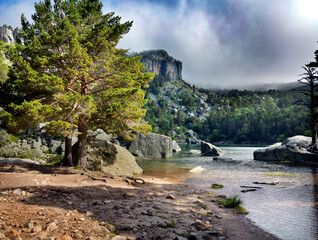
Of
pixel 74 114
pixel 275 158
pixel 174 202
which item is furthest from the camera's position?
pixel 275 158

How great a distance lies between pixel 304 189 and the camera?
487 inches

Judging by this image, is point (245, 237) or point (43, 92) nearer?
point (245, 237)

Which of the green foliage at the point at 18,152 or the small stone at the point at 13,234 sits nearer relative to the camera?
the small stone at the point at 13,234

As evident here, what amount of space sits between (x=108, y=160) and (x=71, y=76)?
22.8ft

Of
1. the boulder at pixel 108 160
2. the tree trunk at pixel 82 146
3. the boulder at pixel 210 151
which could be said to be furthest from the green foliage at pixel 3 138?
the boulder at pixel 210 151

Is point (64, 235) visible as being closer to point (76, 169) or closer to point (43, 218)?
point (43, 218)

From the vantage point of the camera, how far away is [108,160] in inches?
622

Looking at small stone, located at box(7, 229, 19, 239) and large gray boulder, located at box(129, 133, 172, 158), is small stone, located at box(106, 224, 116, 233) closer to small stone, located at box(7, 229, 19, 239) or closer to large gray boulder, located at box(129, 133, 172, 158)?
small stone, located at box(7, 229, 19, 239)

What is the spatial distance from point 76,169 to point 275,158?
93.8 ft

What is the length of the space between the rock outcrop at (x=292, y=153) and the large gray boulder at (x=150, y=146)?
622 inches

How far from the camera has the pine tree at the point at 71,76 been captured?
11266 mm

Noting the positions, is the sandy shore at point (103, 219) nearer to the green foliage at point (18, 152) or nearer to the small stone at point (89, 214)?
the small stone at point (89, 214)

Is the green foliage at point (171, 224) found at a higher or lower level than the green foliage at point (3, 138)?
lower

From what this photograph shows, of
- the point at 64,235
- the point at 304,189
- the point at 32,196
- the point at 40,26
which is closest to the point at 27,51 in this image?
the point at 40,26
